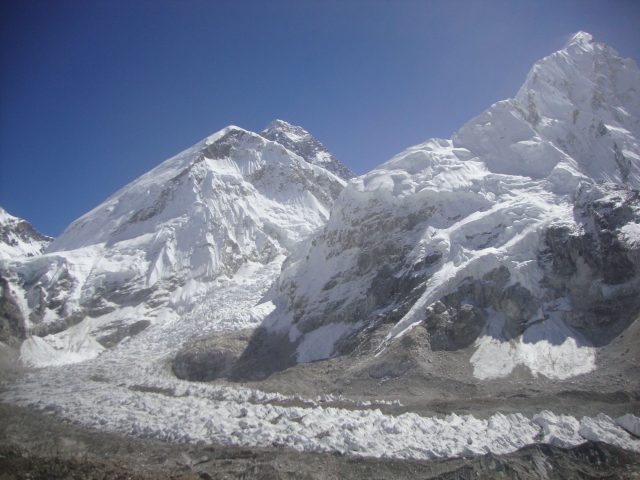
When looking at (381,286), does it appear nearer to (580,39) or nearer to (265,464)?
(265,464)

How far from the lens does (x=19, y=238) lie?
6644 inches

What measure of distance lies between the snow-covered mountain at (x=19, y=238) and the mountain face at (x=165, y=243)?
23.5m

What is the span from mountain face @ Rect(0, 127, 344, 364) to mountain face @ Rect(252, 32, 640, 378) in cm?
2475

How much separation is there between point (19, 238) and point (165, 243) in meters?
77.7

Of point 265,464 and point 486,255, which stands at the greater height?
point 486,255

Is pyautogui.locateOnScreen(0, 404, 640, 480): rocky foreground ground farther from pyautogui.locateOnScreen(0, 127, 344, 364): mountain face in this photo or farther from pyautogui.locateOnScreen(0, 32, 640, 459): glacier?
pyautogui.locateOnScreen(0, 127, 344, 364): mountain face

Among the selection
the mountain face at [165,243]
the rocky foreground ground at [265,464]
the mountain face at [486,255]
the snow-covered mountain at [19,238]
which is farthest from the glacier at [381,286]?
the snow-covered mountain at [19,238]

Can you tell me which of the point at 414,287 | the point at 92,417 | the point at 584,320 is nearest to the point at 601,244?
the point at 584,320

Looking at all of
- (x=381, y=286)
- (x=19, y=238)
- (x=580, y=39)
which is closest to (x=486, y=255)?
(x=381, y=286)

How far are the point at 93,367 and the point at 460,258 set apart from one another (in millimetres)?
53265

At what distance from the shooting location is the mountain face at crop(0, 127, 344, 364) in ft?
310

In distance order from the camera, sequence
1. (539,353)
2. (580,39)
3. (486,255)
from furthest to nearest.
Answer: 1. (580,39)
2. (486,255)
3. (539,353)

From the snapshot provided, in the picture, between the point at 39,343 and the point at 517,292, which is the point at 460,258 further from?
the point at 39,343

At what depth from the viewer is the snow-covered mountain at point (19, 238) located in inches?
6332
